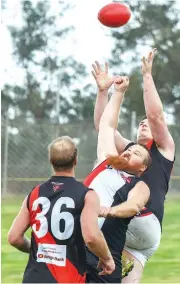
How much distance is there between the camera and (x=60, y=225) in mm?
4258

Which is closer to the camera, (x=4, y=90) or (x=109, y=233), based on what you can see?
(x=109, y=233)

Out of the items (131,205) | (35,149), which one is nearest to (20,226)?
(131,205)

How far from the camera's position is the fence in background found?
22.2 metres

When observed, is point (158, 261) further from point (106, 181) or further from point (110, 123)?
point (106, 181)

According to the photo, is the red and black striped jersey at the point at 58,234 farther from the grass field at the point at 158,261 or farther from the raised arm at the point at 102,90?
the grass field at the point at 158,261

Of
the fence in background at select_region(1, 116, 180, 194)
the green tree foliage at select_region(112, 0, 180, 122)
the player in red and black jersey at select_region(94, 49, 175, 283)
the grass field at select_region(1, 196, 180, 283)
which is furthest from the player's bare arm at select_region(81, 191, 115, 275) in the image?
the green tree foliage at select_region(112, 0, 180, 122)

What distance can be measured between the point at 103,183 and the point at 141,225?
2.39 ft

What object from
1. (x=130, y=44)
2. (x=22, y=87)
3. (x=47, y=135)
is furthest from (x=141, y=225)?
Answer: (x=22, y=87)

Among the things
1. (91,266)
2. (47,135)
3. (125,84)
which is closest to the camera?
(91,266)

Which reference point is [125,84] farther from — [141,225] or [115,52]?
[115,52]

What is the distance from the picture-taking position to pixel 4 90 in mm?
37750

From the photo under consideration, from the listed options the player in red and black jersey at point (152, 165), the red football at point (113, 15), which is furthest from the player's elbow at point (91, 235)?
the red football at point (113, 15)

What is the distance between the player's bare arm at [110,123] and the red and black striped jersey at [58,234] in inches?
29.5

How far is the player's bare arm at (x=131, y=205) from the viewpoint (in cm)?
434
